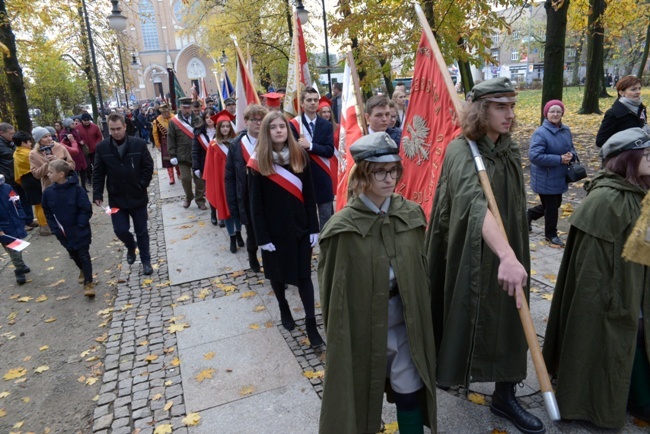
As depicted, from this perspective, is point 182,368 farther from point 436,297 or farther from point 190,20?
point 190,20

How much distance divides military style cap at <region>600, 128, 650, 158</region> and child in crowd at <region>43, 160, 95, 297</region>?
573 centimetres

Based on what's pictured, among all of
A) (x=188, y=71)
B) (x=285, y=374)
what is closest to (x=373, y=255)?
(x=285, y=374)

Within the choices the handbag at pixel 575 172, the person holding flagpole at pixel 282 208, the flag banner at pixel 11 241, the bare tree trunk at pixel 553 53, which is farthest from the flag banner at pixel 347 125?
the bare tree trunk at pixel 553 53

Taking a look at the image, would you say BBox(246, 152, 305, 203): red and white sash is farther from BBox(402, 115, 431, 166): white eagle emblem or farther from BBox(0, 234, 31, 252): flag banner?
BBox(0, 234, 31, 252): flag banner

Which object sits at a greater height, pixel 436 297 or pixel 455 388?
pixel 436 297

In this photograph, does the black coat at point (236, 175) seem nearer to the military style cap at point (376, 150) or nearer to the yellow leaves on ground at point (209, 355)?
the yellow leaves on ground at point (209, 355)

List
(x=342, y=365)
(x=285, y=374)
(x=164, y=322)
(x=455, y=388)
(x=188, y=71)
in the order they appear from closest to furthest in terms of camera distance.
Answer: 1. (x=342, y=365)
2. (x=455, y=388)
3. (x=285, y=374)
4. (x=164, y=322)
5. (x=188, y=71)

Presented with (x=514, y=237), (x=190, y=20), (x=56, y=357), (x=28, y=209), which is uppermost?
(x=190, y=20)

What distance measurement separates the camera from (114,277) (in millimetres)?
6988

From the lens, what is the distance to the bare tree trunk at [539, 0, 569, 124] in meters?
10.7

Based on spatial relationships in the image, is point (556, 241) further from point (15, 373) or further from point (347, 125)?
point (15, 373)

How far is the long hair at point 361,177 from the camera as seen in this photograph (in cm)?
247

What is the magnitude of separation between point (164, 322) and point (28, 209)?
6.81 metres

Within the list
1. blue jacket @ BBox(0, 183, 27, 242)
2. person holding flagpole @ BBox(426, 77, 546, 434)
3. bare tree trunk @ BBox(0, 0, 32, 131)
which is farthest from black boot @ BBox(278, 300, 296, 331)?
bare tree trunk @ BBox(0, 0, 32, 131)
